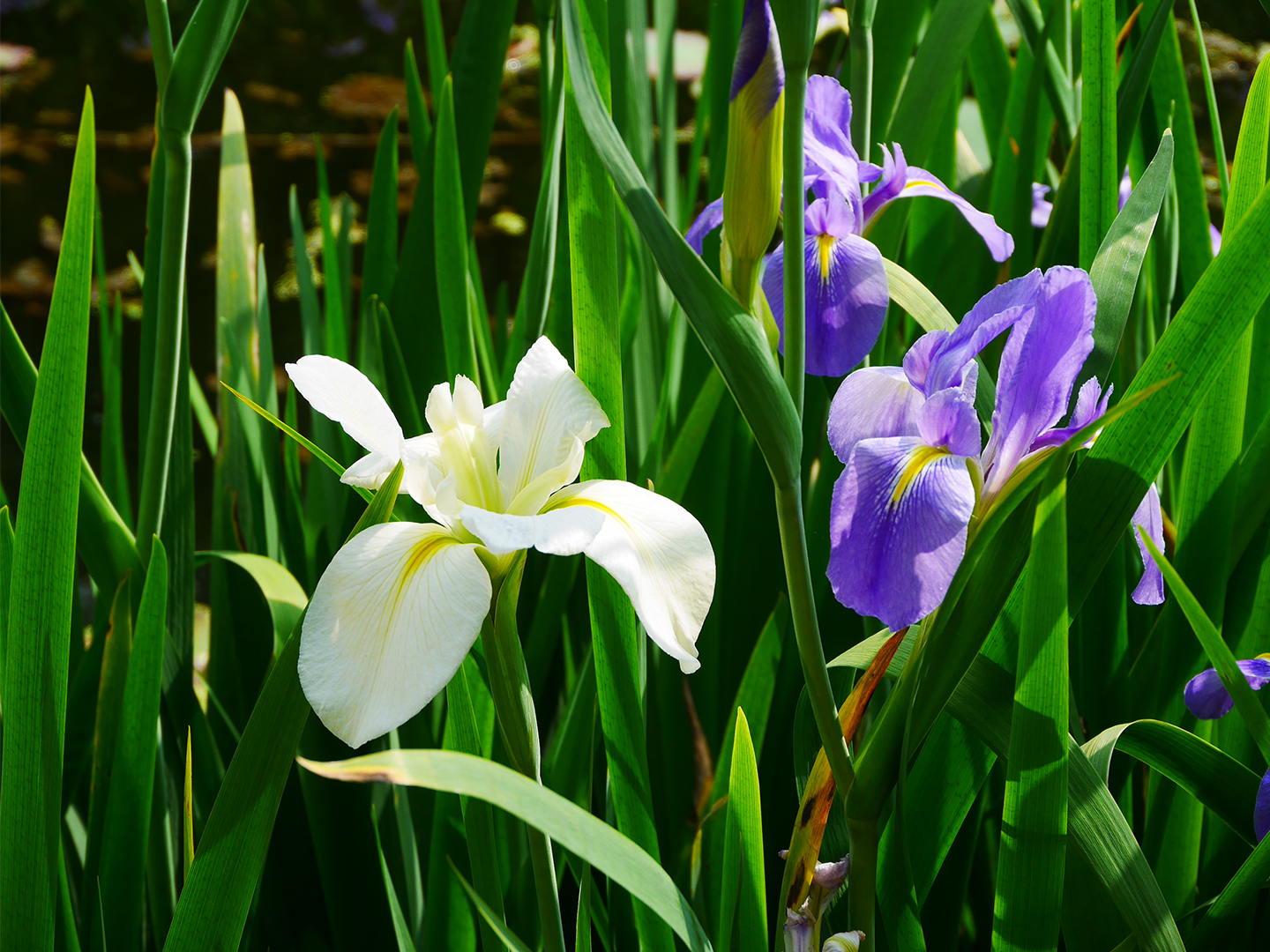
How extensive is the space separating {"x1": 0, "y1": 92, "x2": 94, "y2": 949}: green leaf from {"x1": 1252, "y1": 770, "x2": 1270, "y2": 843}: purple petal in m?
0.51

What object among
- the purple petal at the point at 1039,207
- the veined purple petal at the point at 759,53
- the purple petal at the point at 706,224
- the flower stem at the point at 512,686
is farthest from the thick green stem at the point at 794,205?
the purple petal at the point at 1039,207

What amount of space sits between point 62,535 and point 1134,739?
18.4 inches

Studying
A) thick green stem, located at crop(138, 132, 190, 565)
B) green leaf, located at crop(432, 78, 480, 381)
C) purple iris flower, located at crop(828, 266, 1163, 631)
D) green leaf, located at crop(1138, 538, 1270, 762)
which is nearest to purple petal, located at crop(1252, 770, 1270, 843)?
green leaf, located at crop(1138, 538, 1270, 762)

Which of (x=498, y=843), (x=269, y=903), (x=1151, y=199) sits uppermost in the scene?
(x=1151, y=199)

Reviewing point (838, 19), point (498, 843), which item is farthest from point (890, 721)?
point (838, 19)

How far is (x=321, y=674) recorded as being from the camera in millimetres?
280

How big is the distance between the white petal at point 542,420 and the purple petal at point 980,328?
131 millimetres

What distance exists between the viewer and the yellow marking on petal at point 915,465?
325 mm

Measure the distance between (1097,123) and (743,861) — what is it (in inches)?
15.6

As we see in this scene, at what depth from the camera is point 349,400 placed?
34 centimetres

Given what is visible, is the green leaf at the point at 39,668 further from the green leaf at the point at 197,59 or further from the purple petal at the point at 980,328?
the purple petal at the point at 980,328

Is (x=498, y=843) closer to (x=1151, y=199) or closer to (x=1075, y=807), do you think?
(x=1075, y=807)

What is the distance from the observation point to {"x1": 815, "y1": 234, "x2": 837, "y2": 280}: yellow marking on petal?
0.46m

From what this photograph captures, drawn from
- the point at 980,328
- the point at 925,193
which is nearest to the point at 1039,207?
the point at 925,193
